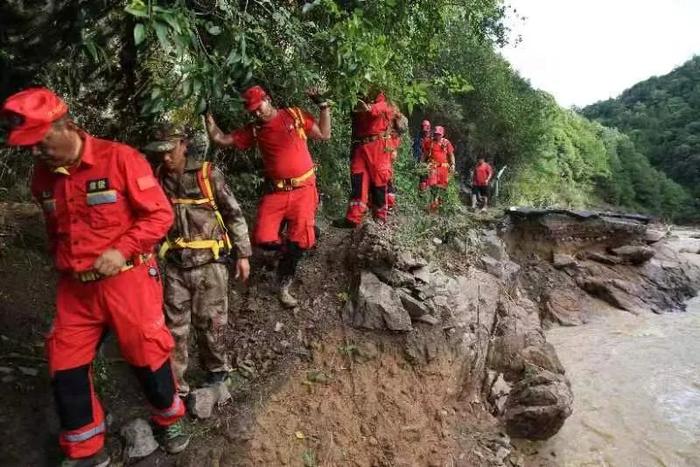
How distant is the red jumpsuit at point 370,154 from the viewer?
600cm

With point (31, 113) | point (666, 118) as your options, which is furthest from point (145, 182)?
point (666, 118)

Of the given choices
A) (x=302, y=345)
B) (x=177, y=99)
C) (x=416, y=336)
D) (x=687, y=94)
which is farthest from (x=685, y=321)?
(x=687, y=94)

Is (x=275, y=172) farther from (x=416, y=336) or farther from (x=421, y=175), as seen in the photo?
(x=421, y=175)

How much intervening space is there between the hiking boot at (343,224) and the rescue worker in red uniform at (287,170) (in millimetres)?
1707

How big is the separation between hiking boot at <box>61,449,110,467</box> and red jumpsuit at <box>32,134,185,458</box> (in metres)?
0.08

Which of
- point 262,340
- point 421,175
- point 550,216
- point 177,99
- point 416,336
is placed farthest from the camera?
point 550,216

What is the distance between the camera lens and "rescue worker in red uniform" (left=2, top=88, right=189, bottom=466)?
262 centimetres

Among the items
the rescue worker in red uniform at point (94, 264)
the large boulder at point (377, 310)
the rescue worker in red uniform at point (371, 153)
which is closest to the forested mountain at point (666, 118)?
the rescue worker in red uniform at point (371, 153)

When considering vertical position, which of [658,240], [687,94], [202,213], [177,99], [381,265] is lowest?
[658,240]

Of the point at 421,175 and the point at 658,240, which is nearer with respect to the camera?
the point at 421,175

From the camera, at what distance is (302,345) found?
4438 millimetres

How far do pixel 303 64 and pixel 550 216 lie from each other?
907 centimetres

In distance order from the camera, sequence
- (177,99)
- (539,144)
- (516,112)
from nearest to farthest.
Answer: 1. (177,99)
2. (516,112)
3. (539,144)

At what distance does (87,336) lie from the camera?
2.71 metres
